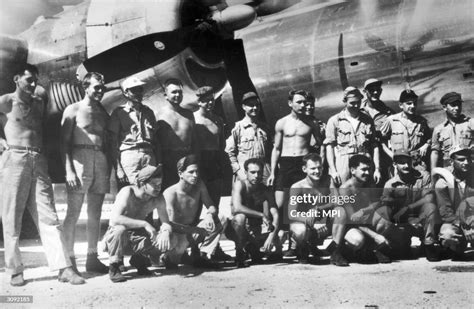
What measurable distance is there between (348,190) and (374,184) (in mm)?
315

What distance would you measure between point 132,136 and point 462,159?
3.49m

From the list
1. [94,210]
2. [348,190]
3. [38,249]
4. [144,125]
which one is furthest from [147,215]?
[348,190]

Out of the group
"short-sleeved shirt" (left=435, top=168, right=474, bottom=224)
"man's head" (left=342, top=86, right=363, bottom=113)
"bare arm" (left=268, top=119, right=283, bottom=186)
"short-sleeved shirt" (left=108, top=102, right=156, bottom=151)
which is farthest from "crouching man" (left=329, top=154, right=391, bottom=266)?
"short-sleeved shirt" (left=108, top=102, right=156, bottom=151)

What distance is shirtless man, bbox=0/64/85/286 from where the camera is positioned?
4676 mm

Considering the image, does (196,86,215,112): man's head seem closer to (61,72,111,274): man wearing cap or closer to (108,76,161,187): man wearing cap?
(108,76,161,187): man wearing cap

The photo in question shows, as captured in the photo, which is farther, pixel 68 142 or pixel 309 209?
pixel 309 209

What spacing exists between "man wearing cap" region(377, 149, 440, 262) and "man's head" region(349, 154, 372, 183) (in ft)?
0.98

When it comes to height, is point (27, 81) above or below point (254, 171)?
above

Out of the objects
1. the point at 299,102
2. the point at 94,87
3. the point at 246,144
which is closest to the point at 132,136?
the point at 94,87

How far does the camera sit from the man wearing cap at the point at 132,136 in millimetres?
5191

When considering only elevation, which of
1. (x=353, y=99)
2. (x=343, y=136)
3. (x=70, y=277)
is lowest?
(x=70, y=277)

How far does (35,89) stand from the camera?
504 cm

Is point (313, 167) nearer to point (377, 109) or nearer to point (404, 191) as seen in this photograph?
point (404, 191)

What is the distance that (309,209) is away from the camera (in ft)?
16.9
